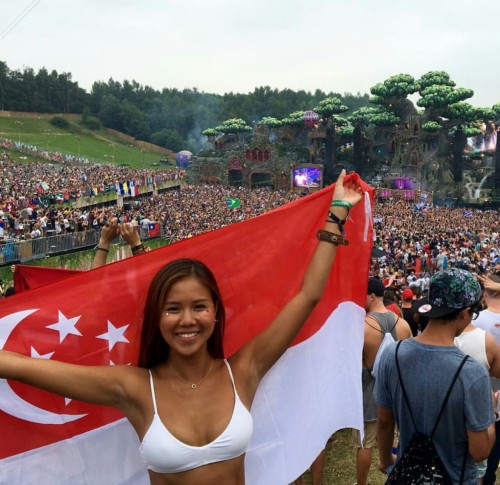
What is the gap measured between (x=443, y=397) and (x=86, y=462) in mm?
1531

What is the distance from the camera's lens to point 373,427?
157 inches

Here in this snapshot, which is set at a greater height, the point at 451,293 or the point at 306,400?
the point at 451,293

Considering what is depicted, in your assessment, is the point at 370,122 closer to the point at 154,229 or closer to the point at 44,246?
the point at 154,229

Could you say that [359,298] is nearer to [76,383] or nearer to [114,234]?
[114,234]

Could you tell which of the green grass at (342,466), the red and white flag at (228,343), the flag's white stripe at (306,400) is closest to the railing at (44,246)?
the green grass at (342,466)

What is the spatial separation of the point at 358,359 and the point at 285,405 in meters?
0.51

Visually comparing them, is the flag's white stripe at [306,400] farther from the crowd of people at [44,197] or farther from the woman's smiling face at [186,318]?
the crowd of people at [44,197]

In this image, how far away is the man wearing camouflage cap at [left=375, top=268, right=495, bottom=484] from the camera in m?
2.10

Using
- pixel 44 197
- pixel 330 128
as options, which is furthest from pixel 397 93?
pixel 44 197

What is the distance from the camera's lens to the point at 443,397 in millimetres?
2125

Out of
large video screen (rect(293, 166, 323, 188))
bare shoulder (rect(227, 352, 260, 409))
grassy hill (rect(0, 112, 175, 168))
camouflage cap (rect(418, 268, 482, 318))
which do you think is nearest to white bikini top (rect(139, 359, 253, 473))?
bare shoulder (rect(227, 352, 260, 409))

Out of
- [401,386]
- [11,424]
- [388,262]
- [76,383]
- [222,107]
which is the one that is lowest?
[388,262]

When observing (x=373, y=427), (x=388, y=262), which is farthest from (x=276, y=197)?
(x=373, y=427)

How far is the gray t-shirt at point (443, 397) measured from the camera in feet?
6.86
